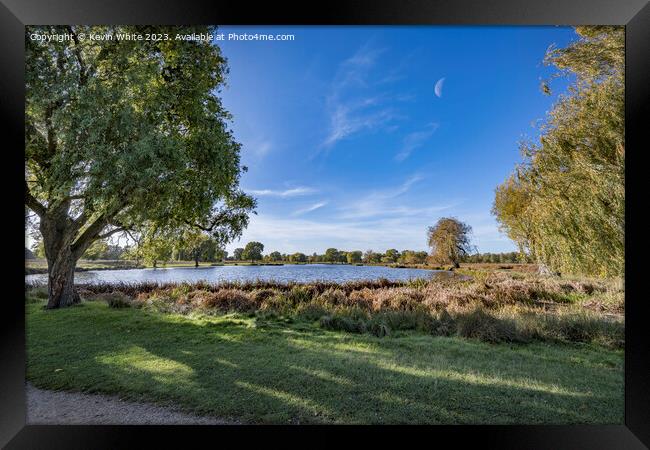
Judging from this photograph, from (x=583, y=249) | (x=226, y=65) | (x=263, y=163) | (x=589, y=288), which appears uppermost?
(x=226, y=65)

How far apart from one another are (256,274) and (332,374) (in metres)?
3.09

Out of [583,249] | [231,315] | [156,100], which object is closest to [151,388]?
[231,315]

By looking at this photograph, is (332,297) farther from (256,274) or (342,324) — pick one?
(256,274)

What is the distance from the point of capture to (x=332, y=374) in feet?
10.1

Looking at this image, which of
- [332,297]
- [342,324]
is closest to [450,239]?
[342,324]

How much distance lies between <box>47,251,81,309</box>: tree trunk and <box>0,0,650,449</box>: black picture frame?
2718mm

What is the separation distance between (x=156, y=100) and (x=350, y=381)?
5.10 metres

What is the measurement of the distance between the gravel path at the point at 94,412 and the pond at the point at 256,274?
2.83 m

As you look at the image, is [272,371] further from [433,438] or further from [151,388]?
[433,438]

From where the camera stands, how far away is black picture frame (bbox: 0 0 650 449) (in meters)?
2.79

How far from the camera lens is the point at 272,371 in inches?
125
